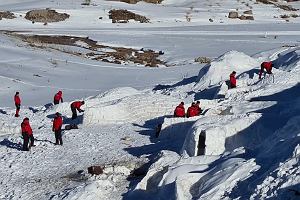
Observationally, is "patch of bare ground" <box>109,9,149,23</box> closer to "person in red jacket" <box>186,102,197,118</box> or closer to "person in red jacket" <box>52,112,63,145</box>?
"person in red jacket" <box>186,102,197,118</box>

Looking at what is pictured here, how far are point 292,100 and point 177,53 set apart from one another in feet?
79.4

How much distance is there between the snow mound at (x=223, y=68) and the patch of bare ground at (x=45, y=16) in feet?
109

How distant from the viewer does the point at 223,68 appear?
2933 centimetres

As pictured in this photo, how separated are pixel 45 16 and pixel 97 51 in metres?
16.5

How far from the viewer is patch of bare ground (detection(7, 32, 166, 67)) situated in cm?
4272

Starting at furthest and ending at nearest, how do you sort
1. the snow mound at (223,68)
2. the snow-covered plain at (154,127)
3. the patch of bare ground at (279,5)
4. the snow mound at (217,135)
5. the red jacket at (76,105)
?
1. the patch of bare ground at (279,5)
2. the snow mound at (223,68)
3. the red jacket at (76,105)
4. the snow mound at (217,135)
5. the snow-covered plain at (154,127)


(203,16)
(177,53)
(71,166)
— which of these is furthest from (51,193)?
(203,16)

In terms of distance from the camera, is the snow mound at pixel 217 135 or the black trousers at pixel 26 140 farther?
the black trousers at pixel 26 140

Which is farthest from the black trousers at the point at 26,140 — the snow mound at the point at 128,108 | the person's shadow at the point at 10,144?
the snow mound at the point at 128,108

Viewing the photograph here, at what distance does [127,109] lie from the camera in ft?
81.5

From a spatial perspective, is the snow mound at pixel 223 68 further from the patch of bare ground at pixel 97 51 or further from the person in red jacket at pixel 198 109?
the patch of bare ground at pixel 97 51

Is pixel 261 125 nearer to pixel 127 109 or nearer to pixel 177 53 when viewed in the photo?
pixel 127 109

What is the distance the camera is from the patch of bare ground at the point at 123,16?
6184 cm

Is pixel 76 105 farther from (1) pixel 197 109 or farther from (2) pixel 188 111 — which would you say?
(1) pixel 197 109
